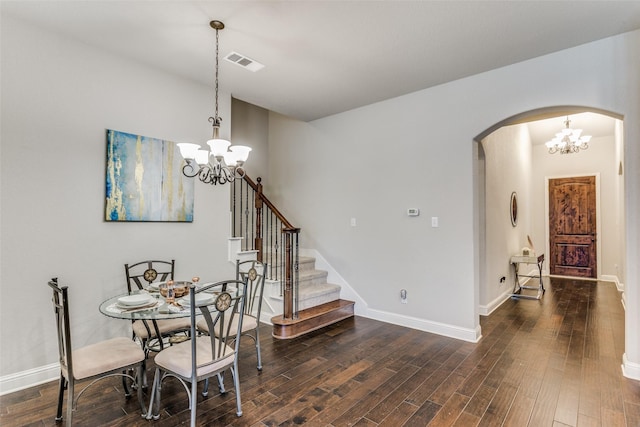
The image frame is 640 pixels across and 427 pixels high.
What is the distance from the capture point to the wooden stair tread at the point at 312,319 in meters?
3.71

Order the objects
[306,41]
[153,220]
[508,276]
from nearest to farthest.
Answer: [306,41], [153,220], [508,276]

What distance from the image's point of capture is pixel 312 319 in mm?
3979

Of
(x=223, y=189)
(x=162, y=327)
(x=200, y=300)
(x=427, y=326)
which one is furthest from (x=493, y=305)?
(x=162, y=327)

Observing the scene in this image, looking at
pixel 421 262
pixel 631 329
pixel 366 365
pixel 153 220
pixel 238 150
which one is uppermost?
pixel 238 150

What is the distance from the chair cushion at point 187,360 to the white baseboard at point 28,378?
4.37ft

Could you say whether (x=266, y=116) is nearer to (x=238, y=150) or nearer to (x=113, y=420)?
(x=238, y=150)

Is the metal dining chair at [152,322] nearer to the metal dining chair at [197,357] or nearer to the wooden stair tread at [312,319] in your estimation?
the metal dining chair at [197,357]

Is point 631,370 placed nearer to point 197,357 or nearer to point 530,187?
point 197,357

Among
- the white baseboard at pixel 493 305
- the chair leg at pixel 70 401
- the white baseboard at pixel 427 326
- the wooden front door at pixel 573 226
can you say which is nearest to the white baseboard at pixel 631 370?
the white baseboard at pixel 427 326

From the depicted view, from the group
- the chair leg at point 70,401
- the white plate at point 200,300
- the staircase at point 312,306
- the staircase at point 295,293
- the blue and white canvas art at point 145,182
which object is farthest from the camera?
the staircase at point 295,293

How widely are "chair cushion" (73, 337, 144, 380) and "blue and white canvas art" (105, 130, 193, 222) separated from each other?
4.27 ft

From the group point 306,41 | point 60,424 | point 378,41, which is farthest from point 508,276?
point 60,424

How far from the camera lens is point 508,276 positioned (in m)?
5.74

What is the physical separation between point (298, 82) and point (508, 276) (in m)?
4.97
